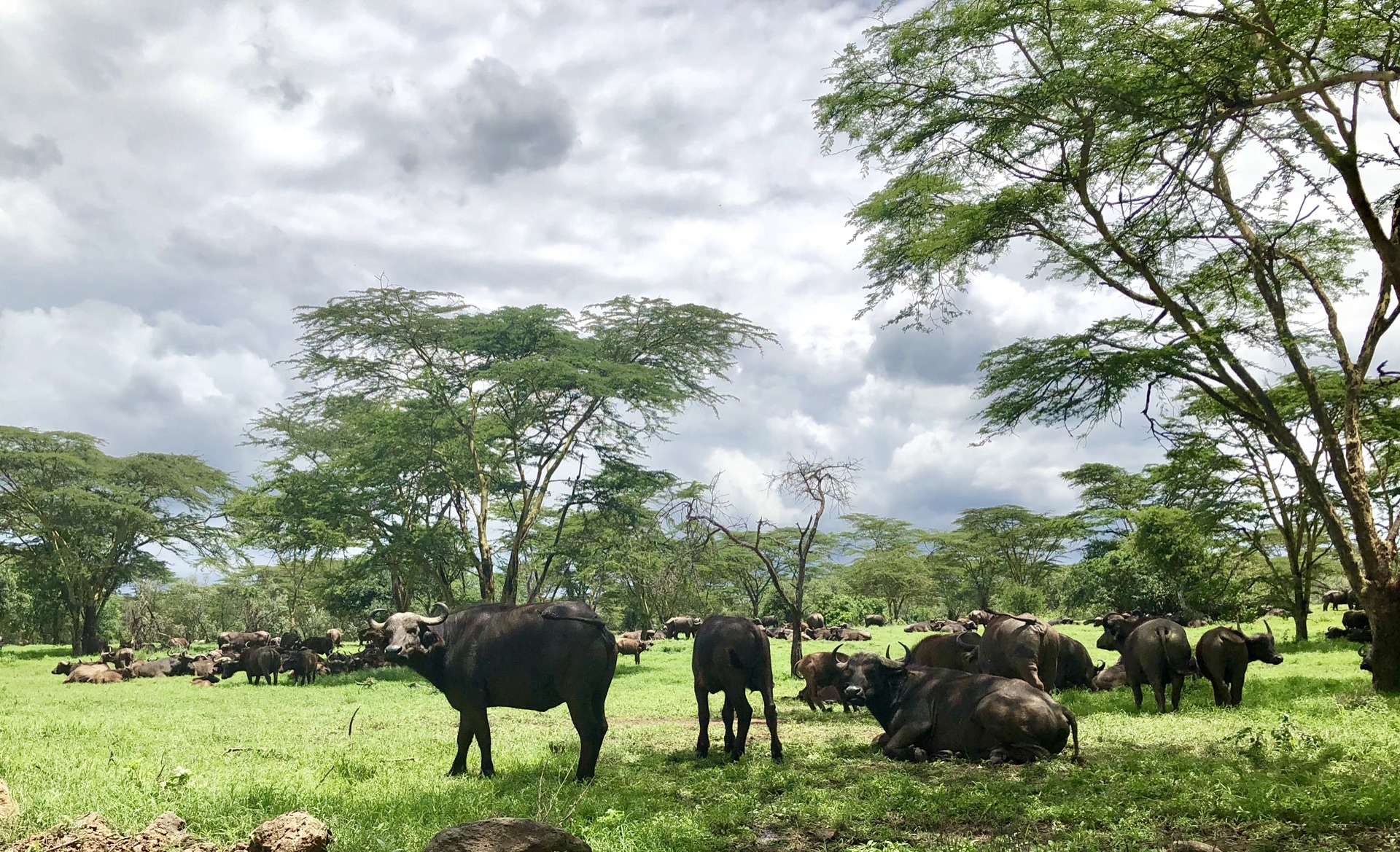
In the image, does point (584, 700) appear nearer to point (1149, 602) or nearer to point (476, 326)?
point (476, 326)

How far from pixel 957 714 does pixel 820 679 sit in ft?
16.1

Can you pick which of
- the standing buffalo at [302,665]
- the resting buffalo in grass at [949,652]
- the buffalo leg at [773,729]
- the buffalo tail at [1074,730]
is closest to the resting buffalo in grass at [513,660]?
the buffalo leg at [773,729]

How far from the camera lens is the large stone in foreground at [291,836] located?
17.0ft

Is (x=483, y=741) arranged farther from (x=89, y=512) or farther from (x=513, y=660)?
(x=89, y=512)

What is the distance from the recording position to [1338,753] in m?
7.76

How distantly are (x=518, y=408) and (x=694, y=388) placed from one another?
6.13 metres

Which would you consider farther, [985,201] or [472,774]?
[985,201]

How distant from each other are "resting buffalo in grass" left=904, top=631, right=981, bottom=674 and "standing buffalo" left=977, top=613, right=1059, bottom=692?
1.75 ft

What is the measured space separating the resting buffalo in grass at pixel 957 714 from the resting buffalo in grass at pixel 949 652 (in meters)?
3.78

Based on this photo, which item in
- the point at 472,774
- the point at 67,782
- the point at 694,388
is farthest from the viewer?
the point at 694,388

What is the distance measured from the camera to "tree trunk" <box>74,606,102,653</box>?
3606 cm

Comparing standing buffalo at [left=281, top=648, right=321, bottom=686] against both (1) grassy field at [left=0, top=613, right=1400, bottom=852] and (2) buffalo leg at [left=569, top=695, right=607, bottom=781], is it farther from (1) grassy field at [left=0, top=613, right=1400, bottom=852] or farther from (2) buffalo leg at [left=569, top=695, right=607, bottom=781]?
(2) buffalo leg at [left=569, top=695, right=607, bottom=781]

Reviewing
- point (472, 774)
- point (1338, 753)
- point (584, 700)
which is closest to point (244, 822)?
point (472, 774)

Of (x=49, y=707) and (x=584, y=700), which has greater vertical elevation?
(x=584, y=700)
